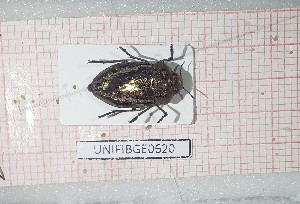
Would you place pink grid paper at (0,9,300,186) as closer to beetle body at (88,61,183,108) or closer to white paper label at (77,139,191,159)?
white paper label at (77,139,191,159)

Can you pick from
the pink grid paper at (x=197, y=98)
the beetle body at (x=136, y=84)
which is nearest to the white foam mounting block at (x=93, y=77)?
the pink grid paper at (x=197, y=98)

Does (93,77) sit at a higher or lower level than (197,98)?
higher

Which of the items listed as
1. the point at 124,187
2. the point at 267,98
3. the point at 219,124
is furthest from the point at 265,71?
the point at 124,187

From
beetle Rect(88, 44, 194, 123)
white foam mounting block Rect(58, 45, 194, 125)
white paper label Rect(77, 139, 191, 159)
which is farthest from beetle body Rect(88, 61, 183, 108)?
white paper label Rect(77, 139, 191, 159)

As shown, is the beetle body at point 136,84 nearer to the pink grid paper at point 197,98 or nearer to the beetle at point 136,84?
the beetle at point 136,84

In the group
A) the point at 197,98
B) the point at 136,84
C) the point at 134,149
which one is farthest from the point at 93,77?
the point at 197,98

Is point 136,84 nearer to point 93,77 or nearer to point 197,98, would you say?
point 93,77
